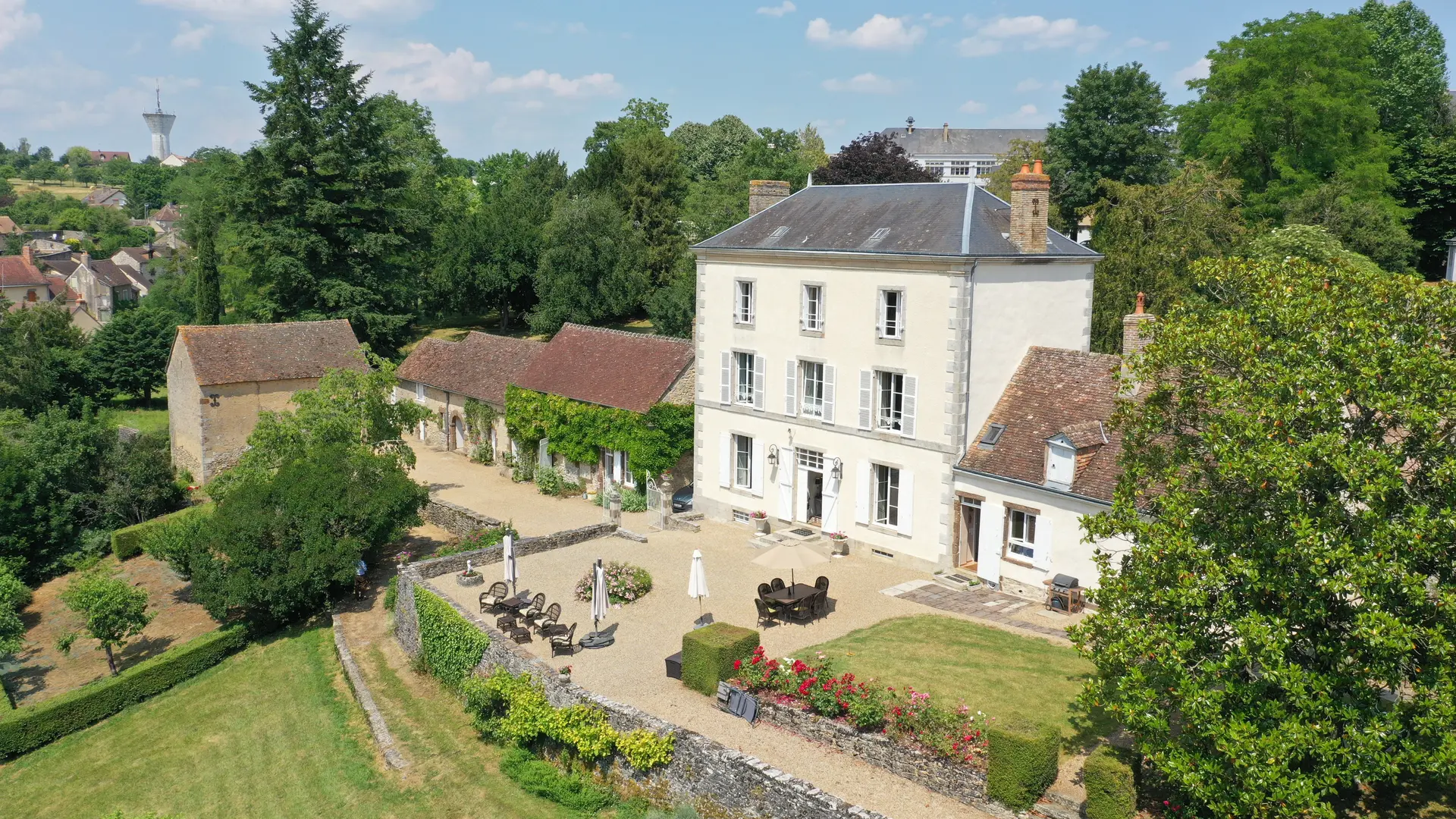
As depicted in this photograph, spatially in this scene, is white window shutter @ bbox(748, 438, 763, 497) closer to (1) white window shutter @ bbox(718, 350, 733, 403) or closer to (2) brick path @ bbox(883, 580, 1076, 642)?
(1) white window shutter @ bbox(718, 350, 733, 403)

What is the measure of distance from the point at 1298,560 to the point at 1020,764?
4389 millimetres

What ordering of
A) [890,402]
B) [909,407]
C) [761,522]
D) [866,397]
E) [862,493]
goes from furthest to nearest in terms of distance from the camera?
[761,522], [862,493], [866,397], [890,402], [909,407]

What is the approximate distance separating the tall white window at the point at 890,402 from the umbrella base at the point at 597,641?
349 inches

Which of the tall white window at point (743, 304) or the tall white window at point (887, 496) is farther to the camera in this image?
the tall white window at point (743, 304)

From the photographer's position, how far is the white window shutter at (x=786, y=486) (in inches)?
1074

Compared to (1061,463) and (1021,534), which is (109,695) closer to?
(1021,534)

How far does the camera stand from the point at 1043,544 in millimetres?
21750

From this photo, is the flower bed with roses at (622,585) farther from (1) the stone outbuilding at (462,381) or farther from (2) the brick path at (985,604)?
(1) the stone outbuilding at (462,381)

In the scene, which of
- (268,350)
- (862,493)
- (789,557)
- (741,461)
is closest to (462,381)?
(268,350)

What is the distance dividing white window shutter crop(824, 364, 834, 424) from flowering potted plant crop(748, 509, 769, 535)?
11.0ft

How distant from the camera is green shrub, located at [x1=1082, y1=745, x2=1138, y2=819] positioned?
40.6 feet

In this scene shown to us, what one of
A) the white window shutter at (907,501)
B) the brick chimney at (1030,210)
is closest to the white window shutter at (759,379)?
the white window shutter at (907,501)

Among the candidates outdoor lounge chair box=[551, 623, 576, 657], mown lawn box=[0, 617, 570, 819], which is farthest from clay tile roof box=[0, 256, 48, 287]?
outdoor lounge chair box=[551, 623, 576, 657]

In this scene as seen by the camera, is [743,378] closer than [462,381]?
Yes
